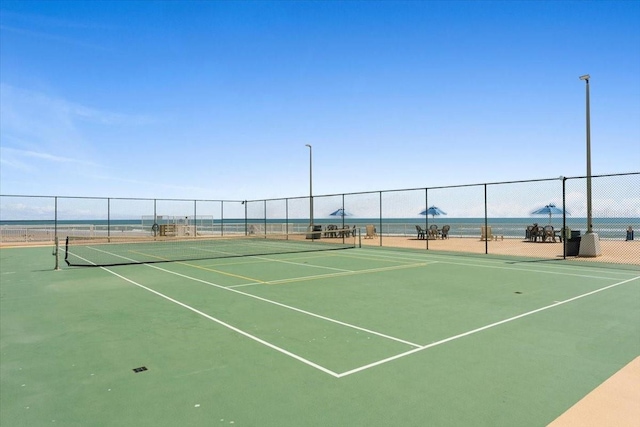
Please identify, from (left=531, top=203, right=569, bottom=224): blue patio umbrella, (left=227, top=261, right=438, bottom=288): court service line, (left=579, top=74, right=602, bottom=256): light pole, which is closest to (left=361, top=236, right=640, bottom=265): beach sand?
(left=579, top=74, right=602, bottom=256): light pole

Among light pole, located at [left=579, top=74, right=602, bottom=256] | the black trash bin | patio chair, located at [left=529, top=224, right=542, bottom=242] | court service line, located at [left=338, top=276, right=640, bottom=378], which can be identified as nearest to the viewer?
court service line, located at [left=338, top=276, right=640, bottom=378]

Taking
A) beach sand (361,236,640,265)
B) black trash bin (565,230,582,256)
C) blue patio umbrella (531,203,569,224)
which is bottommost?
beach sand (361,236,640,265)

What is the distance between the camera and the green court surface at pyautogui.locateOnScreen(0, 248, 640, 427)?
3449 mm

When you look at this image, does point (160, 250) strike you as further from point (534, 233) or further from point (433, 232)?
point (534, 233)

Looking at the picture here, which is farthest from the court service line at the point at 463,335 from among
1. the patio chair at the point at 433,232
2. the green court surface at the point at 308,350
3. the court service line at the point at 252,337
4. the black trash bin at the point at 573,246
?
the patio chair at the point at 433,232

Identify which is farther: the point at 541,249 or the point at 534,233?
the point at 534,233

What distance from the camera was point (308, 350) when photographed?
4918 mm

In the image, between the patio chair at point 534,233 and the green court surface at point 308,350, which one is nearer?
the green court surface at point 308,350

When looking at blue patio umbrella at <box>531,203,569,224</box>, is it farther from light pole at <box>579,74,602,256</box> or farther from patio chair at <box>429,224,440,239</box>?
light pole at <box>579,74,602,256</box>

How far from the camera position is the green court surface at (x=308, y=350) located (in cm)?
345

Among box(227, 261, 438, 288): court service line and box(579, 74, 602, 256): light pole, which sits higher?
box(579, 74, 602, 256): light pole

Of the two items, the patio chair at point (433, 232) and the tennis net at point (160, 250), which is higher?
the patio chair at point (433, 232)

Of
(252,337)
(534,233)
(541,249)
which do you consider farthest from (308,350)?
(534,233)

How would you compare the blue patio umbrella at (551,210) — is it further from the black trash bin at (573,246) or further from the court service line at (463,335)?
the court service line at (463,335)
